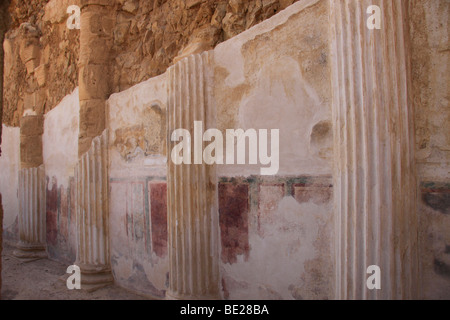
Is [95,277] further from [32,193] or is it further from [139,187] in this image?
[32,193]

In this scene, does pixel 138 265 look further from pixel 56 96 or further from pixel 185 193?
pixel 56 96

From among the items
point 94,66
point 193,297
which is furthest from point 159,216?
point 94,66

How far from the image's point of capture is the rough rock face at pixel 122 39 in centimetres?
314

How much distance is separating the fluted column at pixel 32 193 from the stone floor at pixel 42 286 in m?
0.32

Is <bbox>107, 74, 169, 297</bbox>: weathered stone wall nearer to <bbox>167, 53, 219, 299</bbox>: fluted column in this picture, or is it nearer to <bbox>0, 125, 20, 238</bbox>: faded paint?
<bbox>167, 53, 219, 299</bbox>: fluted column

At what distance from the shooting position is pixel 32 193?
19.9ft

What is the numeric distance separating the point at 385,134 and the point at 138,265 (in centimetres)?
278

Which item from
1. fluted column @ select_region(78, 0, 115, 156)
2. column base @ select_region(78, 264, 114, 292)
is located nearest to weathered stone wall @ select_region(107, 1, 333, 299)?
column base @ select_region(78, 264, 114, 292)

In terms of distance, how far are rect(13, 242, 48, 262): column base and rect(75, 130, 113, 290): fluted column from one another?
6.31 ft

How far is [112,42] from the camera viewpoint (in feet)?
14.7

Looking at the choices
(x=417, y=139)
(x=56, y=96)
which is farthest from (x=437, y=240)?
(x=56, y=96)

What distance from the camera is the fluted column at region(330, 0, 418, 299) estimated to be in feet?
5.98

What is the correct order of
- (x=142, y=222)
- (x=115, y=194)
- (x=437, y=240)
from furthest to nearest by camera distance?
(x=115, y=194)
(x=142, y=222)
(x=437, y=240)

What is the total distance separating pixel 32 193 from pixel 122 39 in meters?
3.22
